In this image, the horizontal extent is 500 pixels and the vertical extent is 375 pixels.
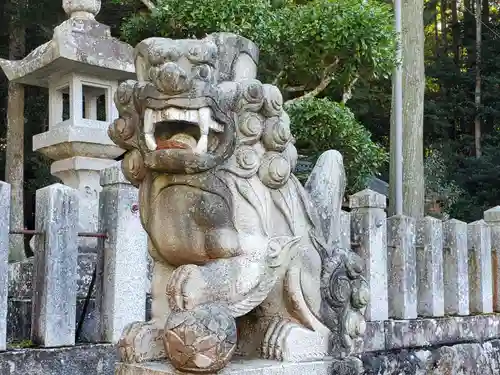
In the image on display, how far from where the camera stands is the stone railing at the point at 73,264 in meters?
3.62

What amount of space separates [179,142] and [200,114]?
15cm

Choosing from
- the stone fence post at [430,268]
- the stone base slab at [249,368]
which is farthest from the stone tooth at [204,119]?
the stone fence post at [430,268]

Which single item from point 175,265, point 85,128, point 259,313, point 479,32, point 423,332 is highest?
point 479,32

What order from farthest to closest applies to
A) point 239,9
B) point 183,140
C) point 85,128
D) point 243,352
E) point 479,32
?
point 479,32 → point 239,9 → point 85,128 → point 243,352 → point 183,140

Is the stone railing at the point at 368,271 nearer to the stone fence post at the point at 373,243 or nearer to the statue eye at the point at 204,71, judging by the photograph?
the stone fence post at the point at 373,243

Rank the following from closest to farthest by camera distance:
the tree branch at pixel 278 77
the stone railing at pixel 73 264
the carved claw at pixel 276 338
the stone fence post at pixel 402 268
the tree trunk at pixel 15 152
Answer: the carved claw at pixel 276 338 → the stone railing at pixel 73 264 → the stone fence post at pixel 402 268 → the tree branch at pixel 278 77 → the tree trunk at pixel 15 152

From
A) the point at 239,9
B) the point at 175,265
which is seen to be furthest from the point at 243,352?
the point at 239,9

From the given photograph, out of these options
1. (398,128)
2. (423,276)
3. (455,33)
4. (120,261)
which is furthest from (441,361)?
(455,33)

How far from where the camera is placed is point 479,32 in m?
17.0

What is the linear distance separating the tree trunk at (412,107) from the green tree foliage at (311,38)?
111 cm

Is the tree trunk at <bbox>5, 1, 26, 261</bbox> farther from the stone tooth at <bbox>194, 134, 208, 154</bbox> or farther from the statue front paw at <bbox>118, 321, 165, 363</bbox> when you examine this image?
the stone tooth at <bbox>194, 134, 208, 154</bbox>

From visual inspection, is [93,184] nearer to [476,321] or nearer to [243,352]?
[243,352]

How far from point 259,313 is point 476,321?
343 cm

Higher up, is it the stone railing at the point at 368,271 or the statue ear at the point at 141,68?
the statue ear at the point at 141,68
